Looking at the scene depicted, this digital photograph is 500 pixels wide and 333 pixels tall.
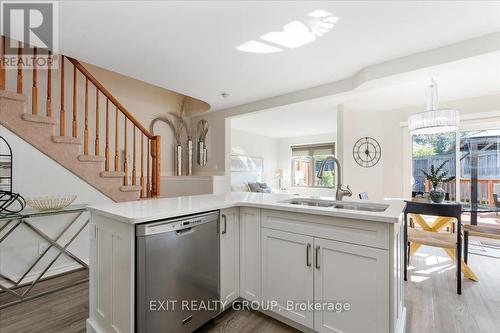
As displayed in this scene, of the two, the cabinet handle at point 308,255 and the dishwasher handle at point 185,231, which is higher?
the dishwasher handle at point 185,231

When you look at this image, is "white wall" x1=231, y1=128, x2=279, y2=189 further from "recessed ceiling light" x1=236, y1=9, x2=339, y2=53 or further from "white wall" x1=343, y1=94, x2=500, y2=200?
"recessed ceiling light" x1=236, y1=9, x2=339, y2=53

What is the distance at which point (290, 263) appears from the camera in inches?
67.3

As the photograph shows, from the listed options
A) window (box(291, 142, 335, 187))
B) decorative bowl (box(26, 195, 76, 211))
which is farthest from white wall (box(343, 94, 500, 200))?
decorative bowl (box(26, 195, 76, 211))

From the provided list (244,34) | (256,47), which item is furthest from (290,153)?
(244,34)

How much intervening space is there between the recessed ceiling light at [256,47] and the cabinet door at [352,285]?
5.85ft

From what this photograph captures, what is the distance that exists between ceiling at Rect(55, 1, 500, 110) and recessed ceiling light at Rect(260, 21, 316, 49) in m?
0.07

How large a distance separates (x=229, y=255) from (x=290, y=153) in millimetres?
6675

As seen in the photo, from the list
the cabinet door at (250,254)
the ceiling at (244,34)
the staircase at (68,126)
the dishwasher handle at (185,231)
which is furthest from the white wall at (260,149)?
the dishwasher handle at (185,231)

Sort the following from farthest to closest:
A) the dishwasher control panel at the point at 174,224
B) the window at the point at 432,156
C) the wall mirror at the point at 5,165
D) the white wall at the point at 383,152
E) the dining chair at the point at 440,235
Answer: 1. the white wall at the point at 383,152
2. the window at the point at 432,156
3. the dining chair at the point at 440,235
4. the wall mirror at the point at 5,165
5. the dishwasher control panel at the point at 174,224

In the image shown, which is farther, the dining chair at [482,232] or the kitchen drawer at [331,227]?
the dining chair at [482,232]

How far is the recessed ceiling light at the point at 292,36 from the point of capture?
195cm

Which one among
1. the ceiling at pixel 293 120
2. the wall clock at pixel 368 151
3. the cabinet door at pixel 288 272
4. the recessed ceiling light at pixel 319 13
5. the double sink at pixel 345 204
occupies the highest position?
the recessed ceiling light at pixel 319 13

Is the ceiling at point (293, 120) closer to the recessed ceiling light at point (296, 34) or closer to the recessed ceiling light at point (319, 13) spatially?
the recessed ceiling light at point (296, 34)

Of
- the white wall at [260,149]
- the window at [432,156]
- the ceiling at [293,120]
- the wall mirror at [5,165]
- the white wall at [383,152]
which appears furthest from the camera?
the white wall at [260,149]
